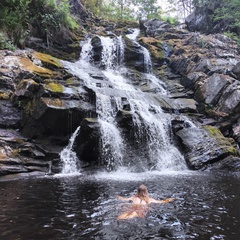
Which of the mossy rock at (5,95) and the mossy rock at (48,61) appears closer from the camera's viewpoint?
the mossy rock at (5,95)

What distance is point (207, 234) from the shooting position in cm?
516

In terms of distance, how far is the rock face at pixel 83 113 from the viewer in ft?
45.7

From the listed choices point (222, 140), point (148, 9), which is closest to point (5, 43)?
point (222, 140)

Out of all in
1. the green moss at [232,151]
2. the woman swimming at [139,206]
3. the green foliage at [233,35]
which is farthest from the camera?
the green foliage at [233,35]

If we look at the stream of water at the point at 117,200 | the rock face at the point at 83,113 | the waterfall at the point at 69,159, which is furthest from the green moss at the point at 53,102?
the stream of water at the point at 117,200

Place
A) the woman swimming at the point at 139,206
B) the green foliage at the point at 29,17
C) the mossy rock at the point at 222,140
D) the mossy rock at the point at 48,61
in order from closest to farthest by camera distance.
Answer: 1. the woman swimming at the point at 139,206
2. the mossy rock at the point at 222,140
3. the mossy rock at the point at 48,61
4. the green foliage at the point at 29,17

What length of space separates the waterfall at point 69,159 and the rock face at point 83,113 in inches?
11.0

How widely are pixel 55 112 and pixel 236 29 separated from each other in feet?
90.8

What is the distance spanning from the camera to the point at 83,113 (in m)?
15.1

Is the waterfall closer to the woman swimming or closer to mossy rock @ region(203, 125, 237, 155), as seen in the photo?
the woman swimming

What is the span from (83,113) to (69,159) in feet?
9.14

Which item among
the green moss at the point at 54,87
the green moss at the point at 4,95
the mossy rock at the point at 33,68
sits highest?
the mossy rock at the point at 33,68

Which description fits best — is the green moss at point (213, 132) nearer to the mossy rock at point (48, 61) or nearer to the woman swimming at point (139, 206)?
the woman swimming at point (139, 206)

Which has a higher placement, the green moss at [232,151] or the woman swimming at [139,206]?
the green moss at [232,151]
